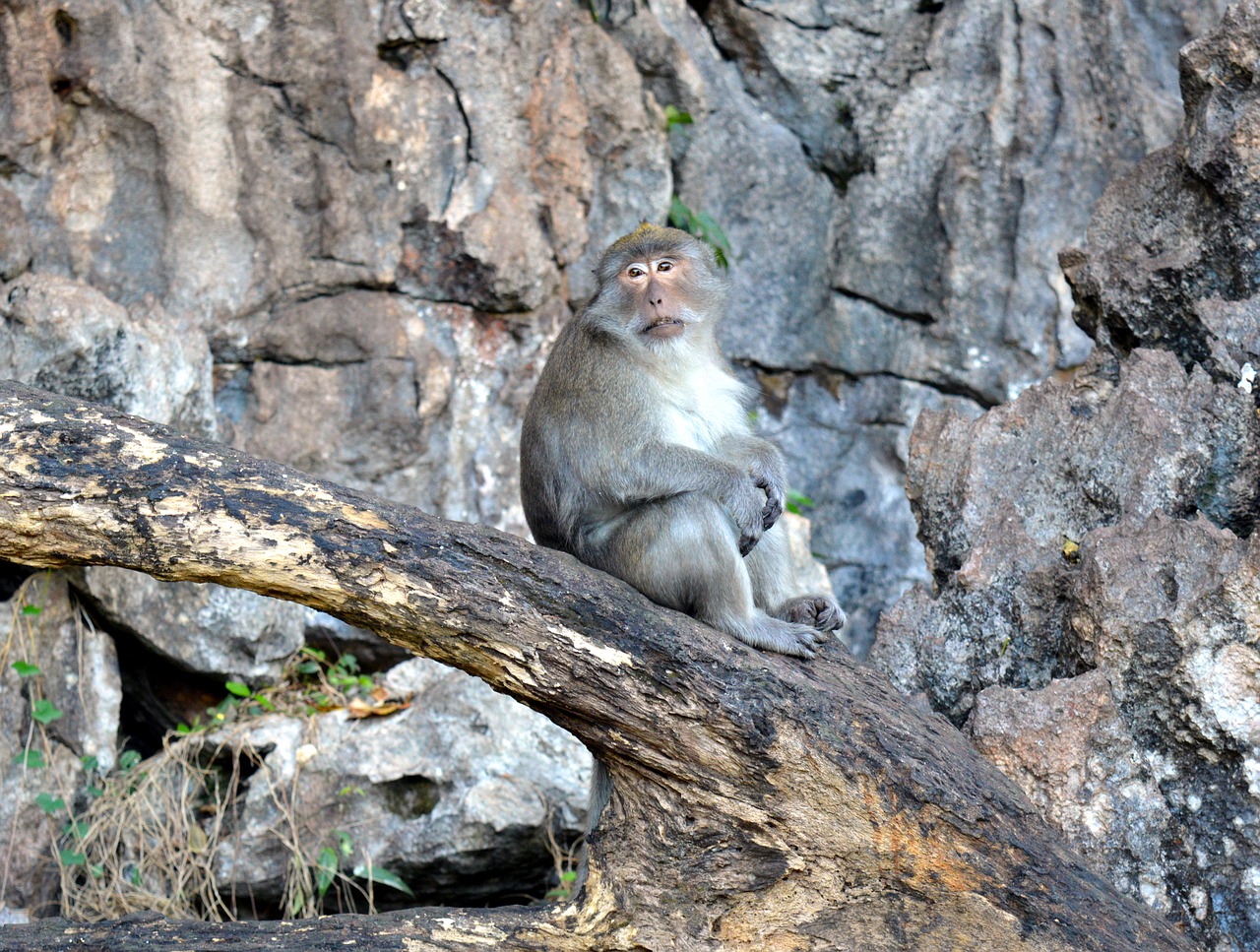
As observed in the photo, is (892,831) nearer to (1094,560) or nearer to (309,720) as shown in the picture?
(1094,560)

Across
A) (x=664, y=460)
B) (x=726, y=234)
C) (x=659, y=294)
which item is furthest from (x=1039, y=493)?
(x=726, y=234)

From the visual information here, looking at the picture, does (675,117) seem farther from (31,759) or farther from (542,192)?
(31,759)

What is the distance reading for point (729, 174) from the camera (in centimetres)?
774

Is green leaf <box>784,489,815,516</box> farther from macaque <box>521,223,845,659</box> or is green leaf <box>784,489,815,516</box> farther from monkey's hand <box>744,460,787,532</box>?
monkey's hand <box>744,460,787,532</box>

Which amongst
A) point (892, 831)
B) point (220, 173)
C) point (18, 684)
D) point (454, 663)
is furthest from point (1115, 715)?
point (220, 173)

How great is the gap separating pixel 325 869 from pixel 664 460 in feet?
8.42

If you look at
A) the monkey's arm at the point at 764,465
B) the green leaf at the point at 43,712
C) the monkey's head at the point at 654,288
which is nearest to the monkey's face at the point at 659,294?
the monkey's head at the point at 654,288

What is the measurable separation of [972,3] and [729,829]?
19.7 ft

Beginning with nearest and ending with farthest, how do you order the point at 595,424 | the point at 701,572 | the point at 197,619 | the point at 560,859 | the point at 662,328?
the point at 701,572
the point at 595,424
the point at 662,328
the point at 560,859
the point at 197,619

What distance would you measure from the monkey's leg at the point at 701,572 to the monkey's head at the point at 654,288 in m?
0.72

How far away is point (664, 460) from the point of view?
3930 millimetres

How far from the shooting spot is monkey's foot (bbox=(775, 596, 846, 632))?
405cm

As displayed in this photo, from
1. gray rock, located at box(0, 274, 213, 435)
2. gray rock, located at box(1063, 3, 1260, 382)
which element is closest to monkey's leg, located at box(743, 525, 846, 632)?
gray rock, located at box(1063, 3, 1260, 382)

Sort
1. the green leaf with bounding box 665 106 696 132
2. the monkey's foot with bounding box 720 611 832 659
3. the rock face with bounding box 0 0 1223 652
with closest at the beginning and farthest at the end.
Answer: the monkey's foot with bounding box 720 611 832 659, the rock face with bounding box 0 0 1223 652, the green leaf with bounding box 665 106 696 132
